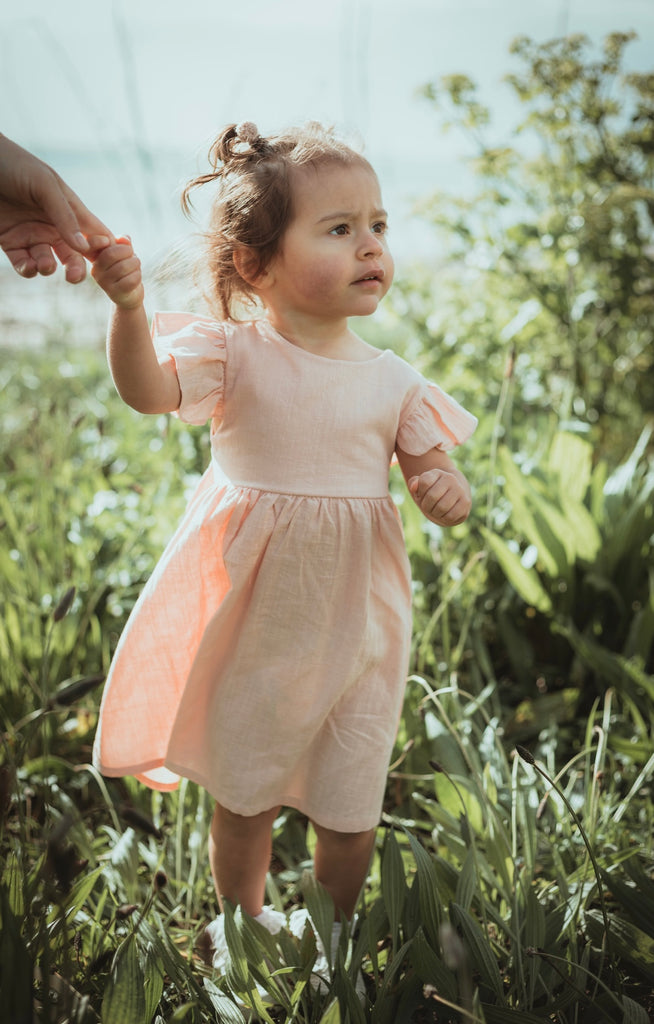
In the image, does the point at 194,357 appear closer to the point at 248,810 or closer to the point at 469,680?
the point at 248,810

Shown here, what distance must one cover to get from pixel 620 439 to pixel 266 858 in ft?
8.06

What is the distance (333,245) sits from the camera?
1308 mm

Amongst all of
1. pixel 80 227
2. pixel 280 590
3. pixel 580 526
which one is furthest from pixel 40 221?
pixel 580 526

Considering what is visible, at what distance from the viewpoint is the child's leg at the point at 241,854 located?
4.72ft

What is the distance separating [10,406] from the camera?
4348mm

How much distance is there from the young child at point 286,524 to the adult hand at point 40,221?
18 centimetres

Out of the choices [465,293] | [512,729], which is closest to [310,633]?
[512,729]

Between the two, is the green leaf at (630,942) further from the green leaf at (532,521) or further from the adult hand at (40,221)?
the adult hand at (40,221)

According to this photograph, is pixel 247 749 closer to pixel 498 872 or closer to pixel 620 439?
pixel 498 872

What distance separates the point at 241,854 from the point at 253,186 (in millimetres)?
1035

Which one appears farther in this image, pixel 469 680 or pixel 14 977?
pixel 469 680

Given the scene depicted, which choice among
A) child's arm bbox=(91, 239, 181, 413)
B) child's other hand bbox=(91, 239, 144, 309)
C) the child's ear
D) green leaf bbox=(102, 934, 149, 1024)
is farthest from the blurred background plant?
the child's ear

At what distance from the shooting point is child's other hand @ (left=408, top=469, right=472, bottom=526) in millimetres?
1304

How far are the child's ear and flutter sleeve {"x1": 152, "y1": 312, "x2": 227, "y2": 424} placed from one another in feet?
0.28
